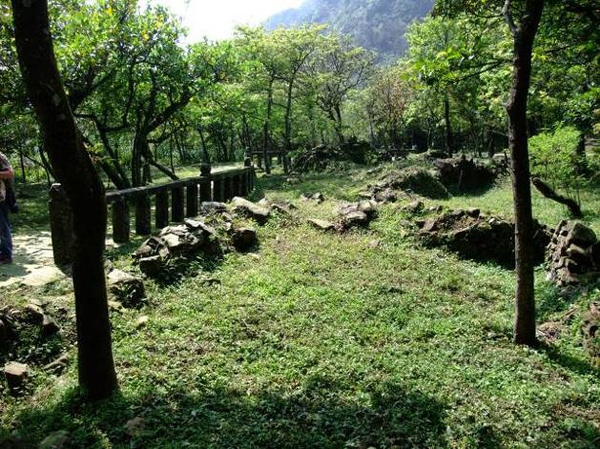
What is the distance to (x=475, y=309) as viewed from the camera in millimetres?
7379

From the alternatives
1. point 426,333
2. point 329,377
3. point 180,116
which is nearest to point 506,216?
point 426,333

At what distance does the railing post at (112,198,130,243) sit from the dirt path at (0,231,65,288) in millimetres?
1190

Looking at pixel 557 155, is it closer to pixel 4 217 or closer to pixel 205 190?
pixel 205 190

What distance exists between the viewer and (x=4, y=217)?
731cm

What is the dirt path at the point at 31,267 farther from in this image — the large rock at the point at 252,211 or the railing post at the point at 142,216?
the large rock at the point at 252,211

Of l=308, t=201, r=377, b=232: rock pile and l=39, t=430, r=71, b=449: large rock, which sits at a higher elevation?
l=308, t=201, r=377, b=232: rock pile

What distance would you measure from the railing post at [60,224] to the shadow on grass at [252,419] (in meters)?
3.55

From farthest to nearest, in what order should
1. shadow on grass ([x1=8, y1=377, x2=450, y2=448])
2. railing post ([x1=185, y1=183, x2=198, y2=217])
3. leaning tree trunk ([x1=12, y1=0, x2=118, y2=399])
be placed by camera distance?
railing post ([x1=185, y1=183, x2=198, y2=217]) → shadow on grass ([x1=8, y1=377, x2=450, y2=448]) → leaning tree trunk ([x1=12, y1=0, x2=118, y2=399])

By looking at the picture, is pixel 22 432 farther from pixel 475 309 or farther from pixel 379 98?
pixel 379 98

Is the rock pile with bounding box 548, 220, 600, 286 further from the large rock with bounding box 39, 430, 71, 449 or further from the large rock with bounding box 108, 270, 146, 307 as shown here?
the large rock with bounding box 39, 430, 71, 449

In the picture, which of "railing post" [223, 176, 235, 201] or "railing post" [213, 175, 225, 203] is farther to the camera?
"railing post" [223, 176, 235, 201]

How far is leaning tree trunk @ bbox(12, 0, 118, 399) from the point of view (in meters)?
3.31

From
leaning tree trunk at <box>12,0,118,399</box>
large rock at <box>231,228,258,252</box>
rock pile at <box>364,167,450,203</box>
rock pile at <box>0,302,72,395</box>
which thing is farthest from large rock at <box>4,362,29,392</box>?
rock pile at <box>364,167,450,203</box>

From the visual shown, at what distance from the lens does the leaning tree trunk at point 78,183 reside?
331 centimetres
